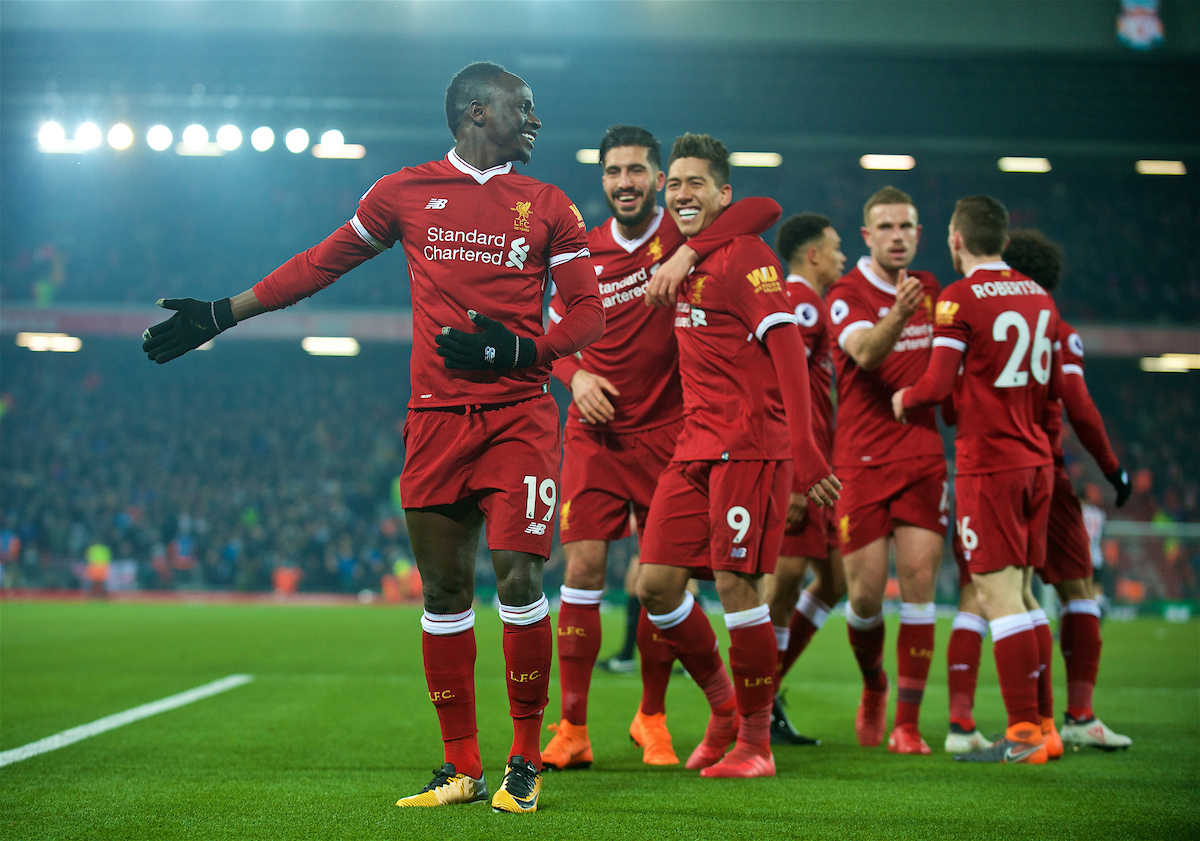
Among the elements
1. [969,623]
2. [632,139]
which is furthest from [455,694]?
[969,623]

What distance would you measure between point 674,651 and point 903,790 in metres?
0.97

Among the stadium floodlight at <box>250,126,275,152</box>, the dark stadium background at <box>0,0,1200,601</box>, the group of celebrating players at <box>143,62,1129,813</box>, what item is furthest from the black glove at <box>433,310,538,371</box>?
the stadium floodlight at <box>250,126,275,152</box>

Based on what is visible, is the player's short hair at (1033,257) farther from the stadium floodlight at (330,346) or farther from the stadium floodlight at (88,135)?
the stadium floodlight at (330,346)

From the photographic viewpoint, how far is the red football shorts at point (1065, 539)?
15.4 ft

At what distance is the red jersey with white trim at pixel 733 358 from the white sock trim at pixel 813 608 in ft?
5.19

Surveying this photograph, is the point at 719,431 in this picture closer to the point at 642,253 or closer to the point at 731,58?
the point at 642,253

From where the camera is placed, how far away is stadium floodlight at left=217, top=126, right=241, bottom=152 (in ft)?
63.2

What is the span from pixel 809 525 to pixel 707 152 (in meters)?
1.77

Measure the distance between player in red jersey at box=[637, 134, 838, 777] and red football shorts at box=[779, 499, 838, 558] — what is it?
0.84 metres

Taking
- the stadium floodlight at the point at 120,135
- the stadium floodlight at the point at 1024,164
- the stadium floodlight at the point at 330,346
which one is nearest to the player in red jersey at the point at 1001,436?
the stadium floodlight at the point at 120,135

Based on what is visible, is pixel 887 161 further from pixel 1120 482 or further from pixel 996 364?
pixel 996 364

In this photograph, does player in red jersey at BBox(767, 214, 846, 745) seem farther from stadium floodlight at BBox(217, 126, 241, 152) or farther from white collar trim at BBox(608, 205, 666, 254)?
stadium floodlight at BBox(217, 126, 241, 152)

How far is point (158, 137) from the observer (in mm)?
Answer: 19453

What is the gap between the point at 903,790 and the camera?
3.29 metres
